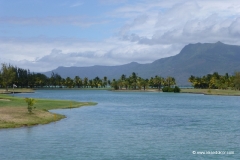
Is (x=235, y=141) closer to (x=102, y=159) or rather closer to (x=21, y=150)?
(x=102, y=159)

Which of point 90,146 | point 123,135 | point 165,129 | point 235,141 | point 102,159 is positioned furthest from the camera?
point 165,129

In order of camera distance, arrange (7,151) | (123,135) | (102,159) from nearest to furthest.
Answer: (102,159), (7,151), (123,135)

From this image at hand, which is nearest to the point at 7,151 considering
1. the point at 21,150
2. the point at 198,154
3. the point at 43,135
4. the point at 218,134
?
the point at 21,150

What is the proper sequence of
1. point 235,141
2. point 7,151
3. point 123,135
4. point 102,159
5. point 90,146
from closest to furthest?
point 102,159
point 7,151
point 90,146
point 235,141
point 123,135

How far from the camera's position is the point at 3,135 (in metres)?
49.4

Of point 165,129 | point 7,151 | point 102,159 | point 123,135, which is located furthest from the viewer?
point 165,129

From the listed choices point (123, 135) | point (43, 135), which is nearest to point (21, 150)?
point (43, 135)

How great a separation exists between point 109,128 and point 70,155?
20510 mm

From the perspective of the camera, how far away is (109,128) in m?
59.2

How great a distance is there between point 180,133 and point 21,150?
24.5 meters

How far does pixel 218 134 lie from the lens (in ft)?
176

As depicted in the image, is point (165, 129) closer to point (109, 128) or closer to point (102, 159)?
point (109, 128)

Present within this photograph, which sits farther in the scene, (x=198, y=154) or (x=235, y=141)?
(x=235, y=141)

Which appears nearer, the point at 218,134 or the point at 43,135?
the point at 43,135
